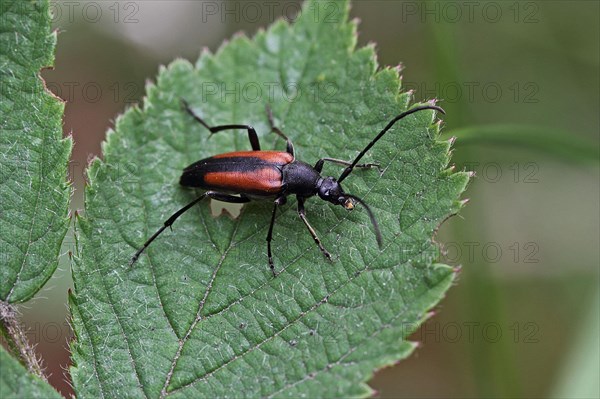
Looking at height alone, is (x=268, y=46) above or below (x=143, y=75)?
below

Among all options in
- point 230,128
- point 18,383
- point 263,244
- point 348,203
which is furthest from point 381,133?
point 18,383

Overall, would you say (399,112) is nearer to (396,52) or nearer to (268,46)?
(268,46)

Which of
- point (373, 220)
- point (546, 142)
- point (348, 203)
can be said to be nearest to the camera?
point (373, 220)

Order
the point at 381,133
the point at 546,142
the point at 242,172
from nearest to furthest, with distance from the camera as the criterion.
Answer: the point at 381,133 → the point at 242,172 → the point at 546,142

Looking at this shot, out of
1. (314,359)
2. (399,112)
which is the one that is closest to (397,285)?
(314,359)

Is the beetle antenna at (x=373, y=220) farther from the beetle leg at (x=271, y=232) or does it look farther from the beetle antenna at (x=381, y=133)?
the beetle leg at (x=271, y=232)

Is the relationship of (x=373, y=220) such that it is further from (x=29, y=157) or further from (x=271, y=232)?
(x=29, y=157)

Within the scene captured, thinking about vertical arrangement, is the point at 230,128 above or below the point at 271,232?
above
